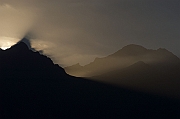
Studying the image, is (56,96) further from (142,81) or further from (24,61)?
(142,81)

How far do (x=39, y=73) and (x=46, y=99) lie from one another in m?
23.2

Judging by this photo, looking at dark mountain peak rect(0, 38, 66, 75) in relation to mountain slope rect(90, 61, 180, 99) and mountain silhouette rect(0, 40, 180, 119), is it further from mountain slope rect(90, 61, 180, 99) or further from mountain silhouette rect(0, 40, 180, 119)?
mountain slope rect(90, 61, 180, 99)

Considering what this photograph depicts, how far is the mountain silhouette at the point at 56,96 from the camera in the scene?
120 m

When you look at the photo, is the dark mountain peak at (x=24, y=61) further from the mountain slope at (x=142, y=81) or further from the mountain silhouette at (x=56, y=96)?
the mountain slope at (x=142, y=81)

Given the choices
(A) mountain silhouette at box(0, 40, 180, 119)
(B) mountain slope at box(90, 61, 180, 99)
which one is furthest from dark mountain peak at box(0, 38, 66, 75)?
(B) mountain slope at box(90, 61, 180, 99)

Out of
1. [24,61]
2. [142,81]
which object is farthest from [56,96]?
[142,81]

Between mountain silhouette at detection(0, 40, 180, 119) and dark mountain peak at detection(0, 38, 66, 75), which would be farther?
dark mountain peak at detection(0, 38, 66, 75)

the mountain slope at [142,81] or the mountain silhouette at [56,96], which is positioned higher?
→ the mountain slope at [142,81]

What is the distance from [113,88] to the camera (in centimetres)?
14962

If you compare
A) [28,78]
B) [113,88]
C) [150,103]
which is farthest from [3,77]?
[150,103]

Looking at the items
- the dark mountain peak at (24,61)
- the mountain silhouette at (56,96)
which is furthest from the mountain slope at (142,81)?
the dark mountain peak at (24,61)

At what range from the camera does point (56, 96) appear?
132125 mm

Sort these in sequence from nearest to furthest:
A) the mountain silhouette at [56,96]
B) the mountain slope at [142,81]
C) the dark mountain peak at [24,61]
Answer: the mountain silhouette at [56,96]
the dark mountain peak at [24,61]
the mountain slope at [142,81]

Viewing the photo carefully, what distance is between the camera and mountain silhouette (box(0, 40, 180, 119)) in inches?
4739
